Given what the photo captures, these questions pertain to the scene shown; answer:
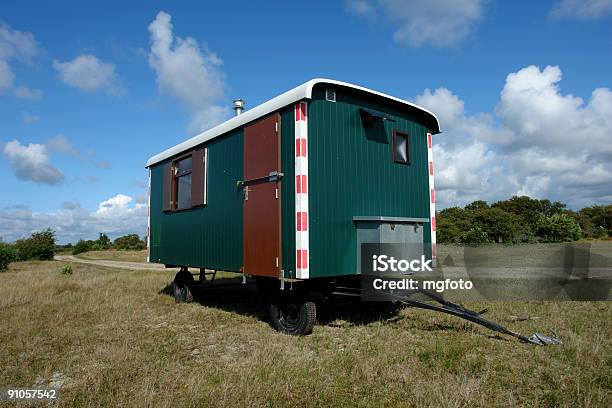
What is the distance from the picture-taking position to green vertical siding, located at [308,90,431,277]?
608 centimetres

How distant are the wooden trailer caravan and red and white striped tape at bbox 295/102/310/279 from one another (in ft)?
0.05

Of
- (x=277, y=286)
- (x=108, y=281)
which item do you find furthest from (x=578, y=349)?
(x=108, y=281)

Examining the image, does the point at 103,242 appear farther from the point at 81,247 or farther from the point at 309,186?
the point at 309,186

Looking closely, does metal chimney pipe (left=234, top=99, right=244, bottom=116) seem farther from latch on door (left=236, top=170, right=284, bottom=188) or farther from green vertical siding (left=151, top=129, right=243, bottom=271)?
latch on door (left=236, top=170, right=284, bottom=188)

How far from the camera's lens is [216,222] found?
317 inches

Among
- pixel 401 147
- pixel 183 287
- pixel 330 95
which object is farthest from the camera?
pixel 183 287

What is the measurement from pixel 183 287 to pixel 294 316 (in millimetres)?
4673

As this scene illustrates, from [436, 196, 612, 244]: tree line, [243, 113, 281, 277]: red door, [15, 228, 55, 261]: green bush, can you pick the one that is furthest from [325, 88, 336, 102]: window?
[15, 228, 55, 261]: green bush

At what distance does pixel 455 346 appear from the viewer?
17.1 ft

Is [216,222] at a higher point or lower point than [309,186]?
lower

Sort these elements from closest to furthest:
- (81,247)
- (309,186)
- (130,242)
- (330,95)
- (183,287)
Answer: (309,186) → (330,95) → (183,287) → (81,247) → (130,242)

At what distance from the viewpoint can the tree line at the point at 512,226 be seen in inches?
1286

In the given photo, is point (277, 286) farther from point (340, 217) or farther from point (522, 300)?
point (522, 300)

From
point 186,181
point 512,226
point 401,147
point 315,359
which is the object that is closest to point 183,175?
point 186,181
